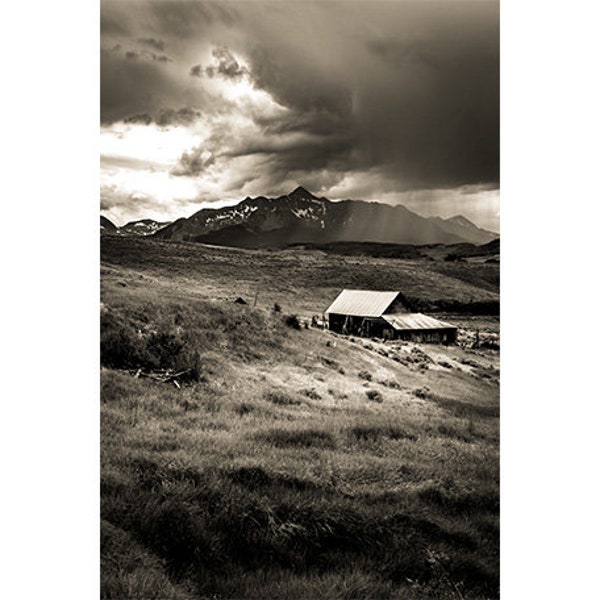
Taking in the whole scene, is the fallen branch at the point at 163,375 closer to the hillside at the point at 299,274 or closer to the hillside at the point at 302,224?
the hillside at the point at 299,274

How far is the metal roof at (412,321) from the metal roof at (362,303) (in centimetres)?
10

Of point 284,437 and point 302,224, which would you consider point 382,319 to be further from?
point 284,437

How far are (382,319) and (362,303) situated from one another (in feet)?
0.64

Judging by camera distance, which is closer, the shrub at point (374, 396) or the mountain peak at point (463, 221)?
the shrub at point (374, 396)

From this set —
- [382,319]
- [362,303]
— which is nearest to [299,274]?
[362,303]

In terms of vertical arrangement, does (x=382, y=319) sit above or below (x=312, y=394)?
above

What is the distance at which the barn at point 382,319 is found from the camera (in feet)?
16.4

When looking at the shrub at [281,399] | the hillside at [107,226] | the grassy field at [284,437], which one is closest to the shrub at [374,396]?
the grassy field at [284,437]

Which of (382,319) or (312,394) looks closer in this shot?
(312,394)

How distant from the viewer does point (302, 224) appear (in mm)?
5215

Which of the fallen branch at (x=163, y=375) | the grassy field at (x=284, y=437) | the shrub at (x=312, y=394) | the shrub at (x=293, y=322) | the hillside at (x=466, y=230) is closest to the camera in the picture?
the grassy field at (x=284, y=437)
